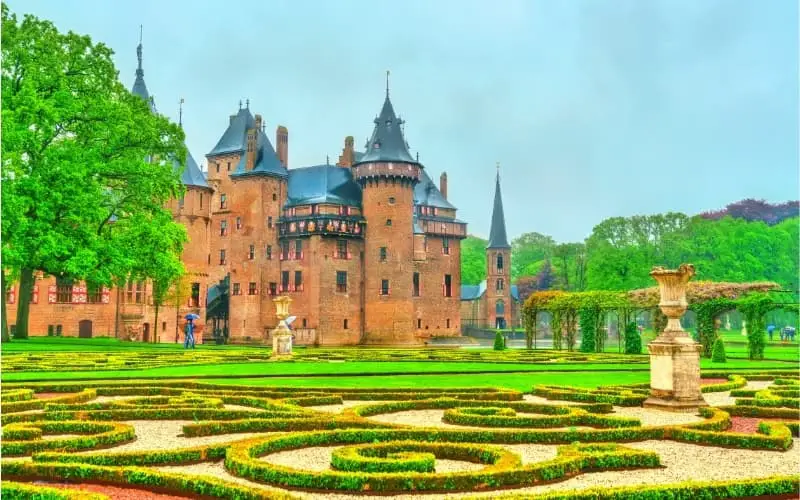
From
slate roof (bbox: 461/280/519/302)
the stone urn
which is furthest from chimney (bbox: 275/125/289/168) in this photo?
slate roof (bbox: 461/280/519/302)

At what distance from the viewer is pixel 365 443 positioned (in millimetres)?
9031

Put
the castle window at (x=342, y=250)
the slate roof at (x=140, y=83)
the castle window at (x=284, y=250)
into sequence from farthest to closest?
1. the castle window at (x=284, y=250)
2. the castle window at (x=342, y=250)
3. the slate roof at (x=140, y=83)

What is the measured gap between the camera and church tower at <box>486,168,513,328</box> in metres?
96.4

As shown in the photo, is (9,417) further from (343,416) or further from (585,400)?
(585,400)

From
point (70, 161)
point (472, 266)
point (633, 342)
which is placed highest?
point (472, 266)

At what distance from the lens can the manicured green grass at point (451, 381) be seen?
1714 centimetres

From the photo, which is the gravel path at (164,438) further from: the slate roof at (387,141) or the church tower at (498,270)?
the church tower at (498,270)

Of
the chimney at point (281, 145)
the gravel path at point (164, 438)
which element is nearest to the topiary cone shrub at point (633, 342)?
the gravel path at point (164, 438)

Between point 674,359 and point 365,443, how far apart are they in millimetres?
6917

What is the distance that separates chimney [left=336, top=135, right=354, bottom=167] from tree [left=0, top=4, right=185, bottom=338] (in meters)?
34.2

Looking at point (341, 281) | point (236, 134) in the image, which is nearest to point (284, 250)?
point (341, 281)

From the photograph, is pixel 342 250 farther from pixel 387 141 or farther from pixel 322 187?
pixel 387 141

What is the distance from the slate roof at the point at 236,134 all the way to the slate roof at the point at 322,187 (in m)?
5.95

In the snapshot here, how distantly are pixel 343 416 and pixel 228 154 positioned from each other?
61.4 metres
